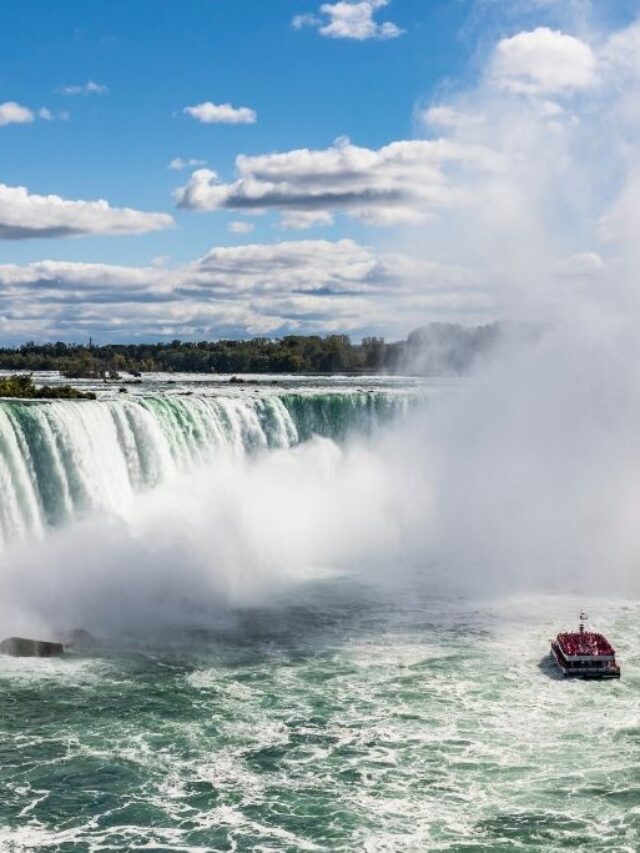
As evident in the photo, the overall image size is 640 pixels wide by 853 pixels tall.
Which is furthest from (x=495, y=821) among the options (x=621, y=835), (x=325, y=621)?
(x=325, y=621)

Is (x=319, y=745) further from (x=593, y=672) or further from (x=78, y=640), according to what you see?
(x=78, y=640)

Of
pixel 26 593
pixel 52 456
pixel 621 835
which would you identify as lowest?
pixel 621 835

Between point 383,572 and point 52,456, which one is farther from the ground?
point 52,456

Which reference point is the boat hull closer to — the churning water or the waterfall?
the churning water

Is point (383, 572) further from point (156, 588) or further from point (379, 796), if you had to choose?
point (379, 796)

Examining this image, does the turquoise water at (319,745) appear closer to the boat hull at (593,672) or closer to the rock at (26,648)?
the boat hull at (593,672)

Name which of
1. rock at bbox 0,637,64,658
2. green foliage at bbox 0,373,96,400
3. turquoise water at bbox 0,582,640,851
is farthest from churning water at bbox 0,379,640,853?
green foliage at bbox 0,373,96,400

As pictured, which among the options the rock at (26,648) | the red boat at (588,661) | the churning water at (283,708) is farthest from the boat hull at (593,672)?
the rock at (26,648)
